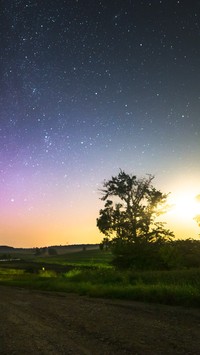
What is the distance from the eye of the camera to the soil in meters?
7.39

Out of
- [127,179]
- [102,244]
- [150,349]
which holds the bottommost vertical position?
[150,349]

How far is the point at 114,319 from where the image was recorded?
10.6m

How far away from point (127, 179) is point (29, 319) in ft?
133

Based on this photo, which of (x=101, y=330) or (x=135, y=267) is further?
(x=135, y=267)

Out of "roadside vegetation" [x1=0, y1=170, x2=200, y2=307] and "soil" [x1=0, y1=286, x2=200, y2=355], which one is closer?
"soil" [x1=0, y1=286, x2=200, y2=355]

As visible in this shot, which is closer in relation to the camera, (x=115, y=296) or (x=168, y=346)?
(x=168, y=346)

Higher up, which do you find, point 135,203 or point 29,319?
point 135,203

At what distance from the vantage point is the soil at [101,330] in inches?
291

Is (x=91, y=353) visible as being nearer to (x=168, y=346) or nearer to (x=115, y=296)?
(x=168, y=346)

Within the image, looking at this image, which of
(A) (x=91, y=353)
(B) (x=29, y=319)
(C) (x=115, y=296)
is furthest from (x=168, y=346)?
(C) (x=115, y=296)

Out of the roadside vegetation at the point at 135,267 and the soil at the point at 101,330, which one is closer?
the soil at the point at 101,330

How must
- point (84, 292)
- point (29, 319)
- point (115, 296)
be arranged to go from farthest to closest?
point (84, 292) < point (115, 296) < point (29, 319)

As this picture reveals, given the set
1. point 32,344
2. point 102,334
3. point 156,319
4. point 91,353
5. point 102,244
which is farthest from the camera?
point 102,244

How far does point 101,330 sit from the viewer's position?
359 inches
